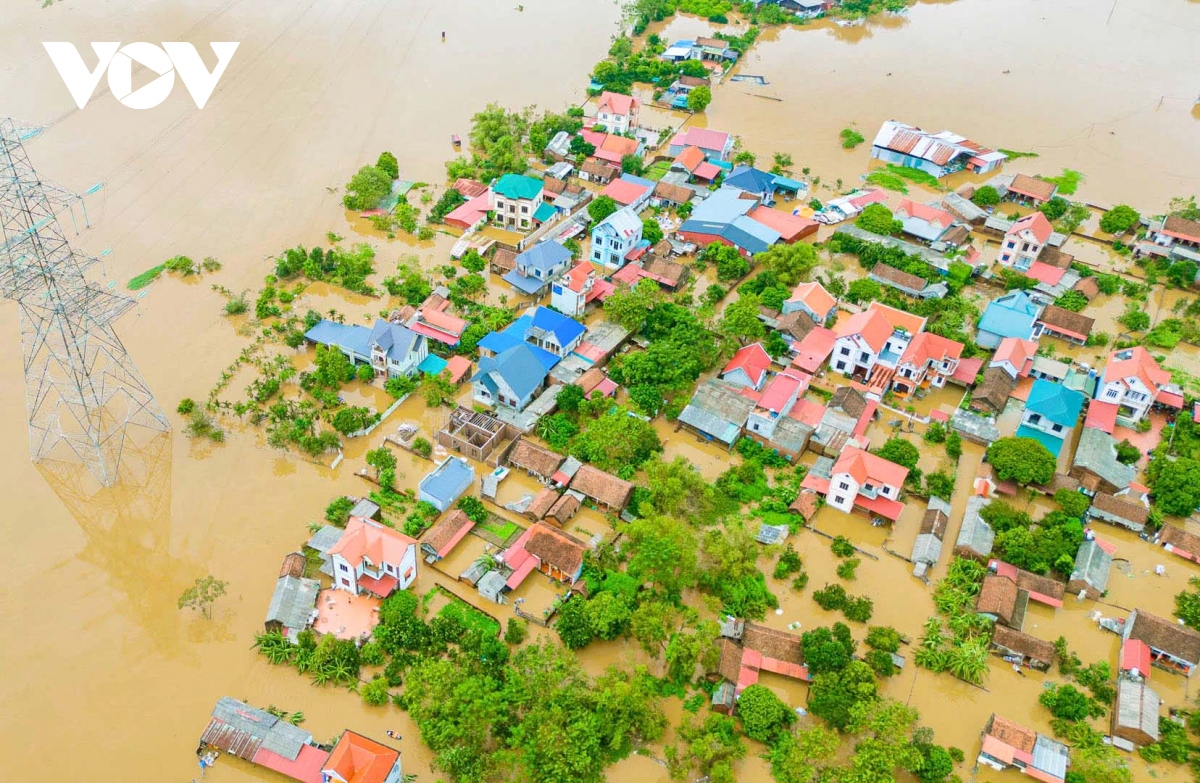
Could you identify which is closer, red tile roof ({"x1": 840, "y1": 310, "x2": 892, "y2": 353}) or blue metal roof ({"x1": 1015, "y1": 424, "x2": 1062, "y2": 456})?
blue metal roof ({"x1": 1015, "y1": 424, "x2": 1062, "y2": 456})

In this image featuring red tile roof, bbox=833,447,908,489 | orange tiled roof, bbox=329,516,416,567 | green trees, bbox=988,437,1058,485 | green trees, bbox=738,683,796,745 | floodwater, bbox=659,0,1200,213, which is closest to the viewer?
green trees, bbox=738,683,796,745

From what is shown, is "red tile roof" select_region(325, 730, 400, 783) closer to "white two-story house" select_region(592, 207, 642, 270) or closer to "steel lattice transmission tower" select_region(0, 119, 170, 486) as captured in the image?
"steel lattice transmission tower" select_region(0, 119, 170, 486)

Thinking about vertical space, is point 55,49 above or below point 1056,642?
above

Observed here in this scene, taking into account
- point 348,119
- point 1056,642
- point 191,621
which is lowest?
point 1056,642

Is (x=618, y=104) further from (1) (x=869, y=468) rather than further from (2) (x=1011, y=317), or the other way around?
(1) (x=869, y=468)

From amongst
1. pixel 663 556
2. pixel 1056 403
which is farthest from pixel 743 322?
pixel 663 556

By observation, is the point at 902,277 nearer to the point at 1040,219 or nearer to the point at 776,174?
the point at 1040,219

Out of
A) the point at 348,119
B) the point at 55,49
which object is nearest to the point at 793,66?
the point at 348,119

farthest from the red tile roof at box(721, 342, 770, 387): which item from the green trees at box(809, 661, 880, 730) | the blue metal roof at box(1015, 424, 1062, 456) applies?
the green trees at box(809, 661, 880, 730)
